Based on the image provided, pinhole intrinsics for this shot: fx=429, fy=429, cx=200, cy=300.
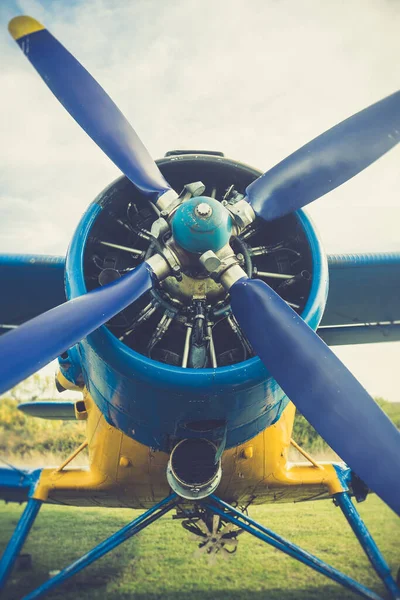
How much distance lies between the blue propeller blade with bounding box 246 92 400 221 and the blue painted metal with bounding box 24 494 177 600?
3.42m

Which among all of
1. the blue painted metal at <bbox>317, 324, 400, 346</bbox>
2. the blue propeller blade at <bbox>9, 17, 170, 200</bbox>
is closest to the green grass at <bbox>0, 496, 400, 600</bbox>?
the blue painted metal at <bbox>317, 324, 400, 346</bbox>

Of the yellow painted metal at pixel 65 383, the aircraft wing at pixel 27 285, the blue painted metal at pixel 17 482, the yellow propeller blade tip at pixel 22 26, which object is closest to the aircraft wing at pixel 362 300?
the yellow painted metal at pixel 65 383

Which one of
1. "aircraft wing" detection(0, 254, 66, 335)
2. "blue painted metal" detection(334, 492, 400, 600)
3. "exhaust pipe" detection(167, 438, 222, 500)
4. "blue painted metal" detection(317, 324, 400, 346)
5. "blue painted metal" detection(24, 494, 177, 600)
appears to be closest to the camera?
"exhaust pipe" detection(167, 438, 222, 500)

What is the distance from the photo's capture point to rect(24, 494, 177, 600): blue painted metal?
4590 millimetres

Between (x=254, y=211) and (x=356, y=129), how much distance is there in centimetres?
101

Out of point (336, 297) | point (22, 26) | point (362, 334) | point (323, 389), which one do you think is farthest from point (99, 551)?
point (22, 26)

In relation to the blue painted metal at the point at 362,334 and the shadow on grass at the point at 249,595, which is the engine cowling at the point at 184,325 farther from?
the shadow on grass at the point at 249,595

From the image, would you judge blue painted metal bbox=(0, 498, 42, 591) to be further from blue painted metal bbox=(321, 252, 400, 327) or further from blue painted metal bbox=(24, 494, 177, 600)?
blue painted metal bbox=(321, 252, 400, 327)

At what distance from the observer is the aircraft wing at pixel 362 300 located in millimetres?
5422

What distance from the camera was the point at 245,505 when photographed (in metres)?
5.69

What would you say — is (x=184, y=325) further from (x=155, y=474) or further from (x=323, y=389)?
(x=155, y=474)

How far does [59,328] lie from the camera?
263 centimetres

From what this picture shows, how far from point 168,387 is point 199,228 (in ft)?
3.73

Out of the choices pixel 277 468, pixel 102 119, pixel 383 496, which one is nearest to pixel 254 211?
pixel 102 119
